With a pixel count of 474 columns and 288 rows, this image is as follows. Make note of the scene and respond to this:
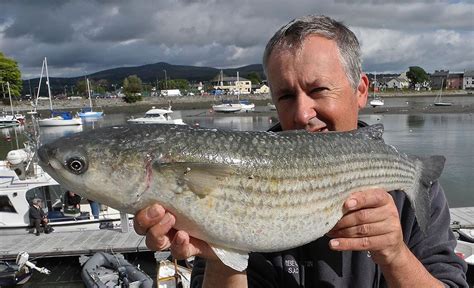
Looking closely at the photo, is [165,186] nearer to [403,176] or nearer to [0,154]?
[403,176]

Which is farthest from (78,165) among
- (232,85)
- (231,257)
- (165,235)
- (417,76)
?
(417,76)

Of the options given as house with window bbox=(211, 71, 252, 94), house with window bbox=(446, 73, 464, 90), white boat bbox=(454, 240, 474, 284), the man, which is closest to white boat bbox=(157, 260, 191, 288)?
white boat bbox=(454, 240, 474, 284)

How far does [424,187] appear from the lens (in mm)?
3070

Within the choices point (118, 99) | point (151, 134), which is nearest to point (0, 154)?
point (151, 134)

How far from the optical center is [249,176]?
2.49 m

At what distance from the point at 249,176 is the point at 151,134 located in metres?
0.64

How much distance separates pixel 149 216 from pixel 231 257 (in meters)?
0.57

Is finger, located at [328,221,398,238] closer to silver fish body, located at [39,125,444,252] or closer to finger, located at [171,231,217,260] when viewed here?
silver fish body, located at [39,125,444,252]

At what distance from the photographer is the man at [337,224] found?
2.71m

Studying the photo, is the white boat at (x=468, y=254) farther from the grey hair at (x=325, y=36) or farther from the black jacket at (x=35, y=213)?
the black jacket at (x=35, y=213)

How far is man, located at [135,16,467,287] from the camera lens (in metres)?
2.71

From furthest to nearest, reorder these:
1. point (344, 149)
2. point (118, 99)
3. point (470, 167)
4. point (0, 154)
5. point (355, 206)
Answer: point (118, 99) < point (0, 154) < point (470, 167) < point (344, 149) < point (355, 206)

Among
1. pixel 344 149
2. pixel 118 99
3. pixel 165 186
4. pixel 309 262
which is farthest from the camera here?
pixel 118 99

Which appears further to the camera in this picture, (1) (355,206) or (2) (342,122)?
(2) (342,122)
